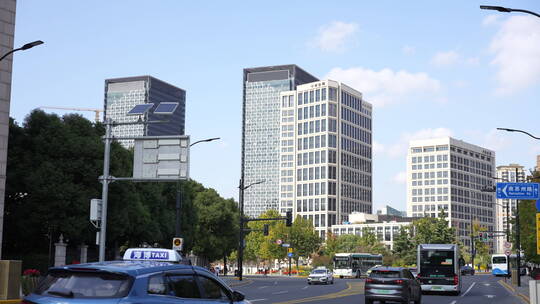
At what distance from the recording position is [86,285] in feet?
27.4

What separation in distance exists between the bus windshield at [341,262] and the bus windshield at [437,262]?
4532 cm

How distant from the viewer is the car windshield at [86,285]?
827cm

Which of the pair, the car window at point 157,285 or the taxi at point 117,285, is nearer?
the taxi at point 117,285

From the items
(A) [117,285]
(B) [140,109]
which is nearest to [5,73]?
(B) [140,109]

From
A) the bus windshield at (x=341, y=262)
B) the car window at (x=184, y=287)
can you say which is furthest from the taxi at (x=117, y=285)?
the bus windshield at (x=341, y=262)

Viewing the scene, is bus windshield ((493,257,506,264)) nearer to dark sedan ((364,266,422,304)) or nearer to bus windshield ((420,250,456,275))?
bus windshield ((420,250,456,275))

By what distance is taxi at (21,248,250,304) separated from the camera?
8.26m

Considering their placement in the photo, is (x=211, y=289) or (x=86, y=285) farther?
(x=211, y=289)

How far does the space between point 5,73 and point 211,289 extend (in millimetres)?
34523

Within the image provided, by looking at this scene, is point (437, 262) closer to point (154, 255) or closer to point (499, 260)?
point (154, 255)

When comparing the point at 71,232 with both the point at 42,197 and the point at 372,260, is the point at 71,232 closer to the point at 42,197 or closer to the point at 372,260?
the point at 42,197

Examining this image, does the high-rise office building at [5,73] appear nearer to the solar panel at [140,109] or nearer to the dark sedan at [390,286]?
the solar panel at [140,109]

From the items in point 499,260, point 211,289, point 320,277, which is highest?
point 211,289

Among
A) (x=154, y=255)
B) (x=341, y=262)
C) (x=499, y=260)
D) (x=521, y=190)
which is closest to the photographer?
(x=154, y=255)
